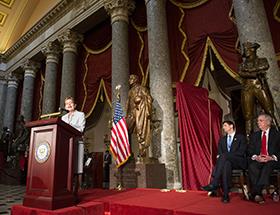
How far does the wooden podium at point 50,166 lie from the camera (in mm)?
2113

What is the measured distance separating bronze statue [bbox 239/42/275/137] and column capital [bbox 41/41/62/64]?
8.03 meters

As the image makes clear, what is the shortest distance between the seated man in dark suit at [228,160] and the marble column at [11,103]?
12044mm

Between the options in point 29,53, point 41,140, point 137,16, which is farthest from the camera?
point 29,53

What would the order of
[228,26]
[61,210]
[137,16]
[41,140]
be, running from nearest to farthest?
[61,210] → [41,140] → [228,26] → [137,16]

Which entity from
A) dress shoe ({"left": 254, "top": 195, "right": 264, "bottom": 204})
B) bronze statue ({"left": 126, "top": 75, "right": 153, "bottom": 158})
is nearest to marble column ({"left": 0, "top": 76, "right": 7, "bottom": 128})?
bronze statue ({"left": 126, "top": 75, "right": 153, "bottom": 158})

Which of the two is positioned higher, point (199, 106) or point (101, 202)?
point (199, 106)

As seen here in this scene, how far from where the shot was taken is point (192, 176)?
417 centimetres

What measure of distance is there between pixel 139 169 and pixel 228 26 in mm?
3592

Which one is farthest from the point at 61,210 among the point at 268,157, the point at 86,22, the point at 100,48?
the point at 86,22

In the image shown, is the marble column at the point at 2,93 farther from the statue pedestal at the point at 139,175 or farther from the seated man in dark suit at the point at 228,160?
the seated man in dark suit at the point at 228,160

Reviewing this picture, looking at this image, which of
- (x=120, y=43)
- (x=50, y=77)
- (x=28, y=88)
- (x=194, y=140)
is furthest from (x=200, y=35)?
(x=28, y=88)

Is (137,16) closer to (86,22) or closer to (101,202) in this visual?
(86,22)

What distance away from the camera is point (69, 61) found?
8.44 meters

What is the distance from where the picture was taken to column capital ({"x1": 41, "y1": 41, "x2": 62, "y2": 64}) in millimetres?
9531
